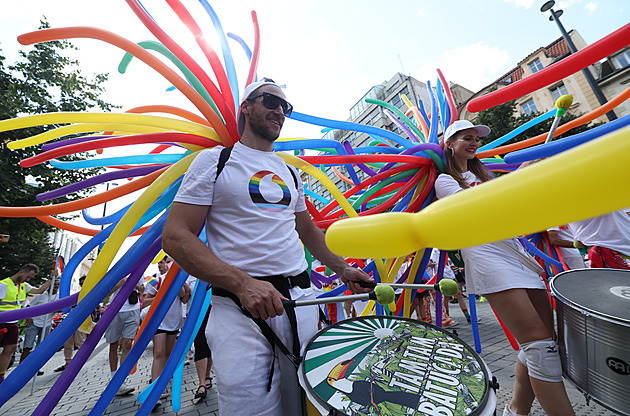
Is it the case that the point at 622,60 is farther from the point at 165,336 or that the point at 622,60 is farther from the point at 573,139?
the point at 165,336

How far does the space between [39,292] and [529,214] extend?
8.01 m

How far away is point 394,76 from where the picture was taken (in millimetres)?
32531

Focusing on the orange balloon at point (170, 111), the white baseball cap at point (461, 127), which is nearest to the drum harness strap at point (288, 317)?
the orange balloon at point (170, 111)

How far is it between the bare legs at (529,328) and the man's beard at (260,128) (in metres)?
1.57

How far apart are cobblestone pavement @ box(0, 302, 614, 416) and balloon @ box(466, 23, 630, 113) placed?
236 centimetres

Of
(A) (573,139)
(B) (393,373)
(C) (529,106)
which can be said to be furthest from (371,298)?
(C) (529,106)

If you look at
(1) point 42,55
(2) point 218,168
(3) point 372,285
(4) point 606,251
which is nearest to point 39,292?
(1) point 42,55

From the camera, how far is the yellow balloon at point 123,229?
1612mm

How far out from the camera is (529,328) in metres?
1.63

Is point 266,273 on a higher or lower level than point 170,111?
lower

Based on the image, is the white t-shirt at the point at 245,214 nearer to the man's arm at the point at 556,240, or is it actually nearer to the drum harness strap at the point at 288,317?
the drum harness strap at the point at 288,317

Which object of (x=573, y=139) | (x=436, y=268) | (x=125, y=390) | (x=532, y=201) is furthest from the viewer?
→ (x=436, y=268)

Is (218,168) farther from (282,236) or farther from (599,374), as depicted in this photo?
(599,374)

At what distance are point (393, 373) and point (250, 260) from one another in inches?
28.3
